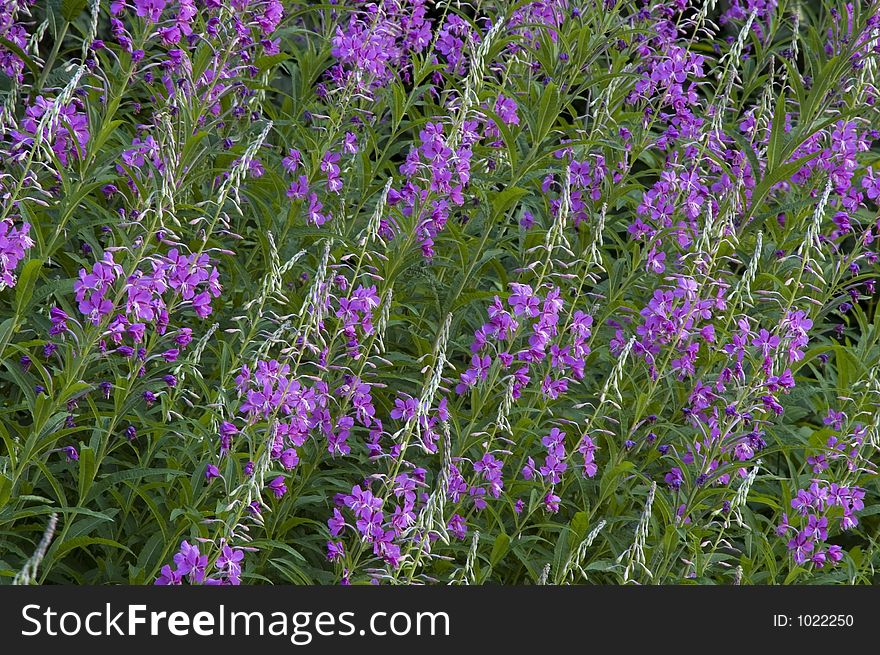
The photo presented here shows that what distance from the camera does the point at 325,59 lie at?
181 inches

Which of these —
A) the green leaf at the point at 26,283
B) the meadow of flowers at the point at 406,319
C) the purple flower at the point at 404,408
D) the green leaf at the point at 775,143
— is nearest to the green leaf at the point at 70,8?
the meadow of flowers at the point at 406,319

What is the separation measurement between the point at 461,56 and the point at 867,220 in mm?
1983

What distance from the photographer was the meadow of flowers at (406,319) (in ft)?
11.1

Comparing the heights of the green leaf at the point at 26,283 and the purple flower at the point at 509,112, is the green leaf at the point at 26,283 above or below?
below

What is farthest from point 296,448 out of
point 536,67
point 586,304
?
point 536,67

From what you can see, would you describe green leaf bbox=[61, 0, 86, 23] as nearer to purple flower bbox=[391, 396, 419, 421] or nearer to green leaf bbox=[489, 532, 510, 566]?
purple flower bbox=[391, 396, 419, 421]

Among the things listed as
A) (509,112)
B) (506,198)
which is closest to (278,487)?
(506,198)

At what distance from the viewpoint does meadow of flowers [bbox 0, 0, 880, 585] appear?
11.1 feet

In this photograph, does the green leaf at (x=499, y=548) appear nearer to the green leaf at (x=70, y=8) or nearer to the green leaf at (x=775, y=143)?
the green leaf at (x=775, y=143)

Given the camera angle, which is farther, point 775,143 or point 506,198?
point 775,143

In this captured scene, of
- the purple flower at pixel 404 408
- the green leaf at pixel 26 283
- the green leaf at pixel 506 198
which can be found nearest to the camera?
the green leaf at pixel 26 283

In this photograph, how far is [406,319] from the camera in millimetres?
4012

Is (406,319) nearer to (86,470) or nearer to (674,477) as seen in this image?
(674,477)

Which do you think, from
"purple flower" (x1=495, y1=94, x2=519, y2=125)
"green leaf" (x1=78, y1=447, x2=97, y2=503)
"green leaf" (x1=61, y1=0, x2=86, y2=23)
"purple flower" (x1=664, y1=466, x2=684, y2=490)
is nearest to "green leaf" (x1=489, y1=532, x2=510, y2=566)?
"purple flower" (x1=664, y1=466, x2=684, y2=490)
